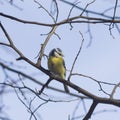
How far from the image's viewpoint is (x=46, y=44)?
10.5ft

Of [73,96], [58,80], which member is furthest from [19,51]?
[73,96]

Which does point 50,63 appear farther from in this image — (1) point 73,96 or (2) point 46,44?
(1) point 73,96

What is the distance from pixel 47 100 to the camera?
276 centimetres

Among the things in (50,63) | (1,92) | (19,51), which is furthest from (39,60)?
(50,63)

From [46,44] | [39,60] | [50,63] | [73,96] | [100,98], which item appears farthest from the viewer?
[50,63]

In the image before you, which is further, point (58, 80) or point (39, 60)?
point (39, 60)

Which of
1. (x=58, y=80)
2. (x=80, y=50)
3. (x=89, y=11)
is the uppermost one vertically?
(x=89, y=11)

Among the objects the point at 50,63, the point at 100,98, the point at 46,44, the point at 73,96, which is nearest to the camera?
the point at 100,98

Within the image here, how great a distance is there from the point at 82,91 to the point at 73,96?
157 millimetres

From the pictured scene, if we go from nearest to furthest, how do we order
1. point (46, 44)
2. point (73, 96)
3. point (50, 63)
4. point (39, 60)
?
point (73, 96), point (39, 60), point (46, 44), point (50, 63)

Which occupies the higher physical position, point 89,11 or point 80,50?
point 89,11

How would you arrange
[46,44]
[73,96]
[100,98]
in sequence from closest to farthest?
[100,98] → [73,96] → [46,44]

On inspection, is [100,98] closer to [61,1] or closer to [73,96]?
[73,96]

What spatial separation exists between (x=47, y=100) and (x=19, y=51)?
1.49 ft
